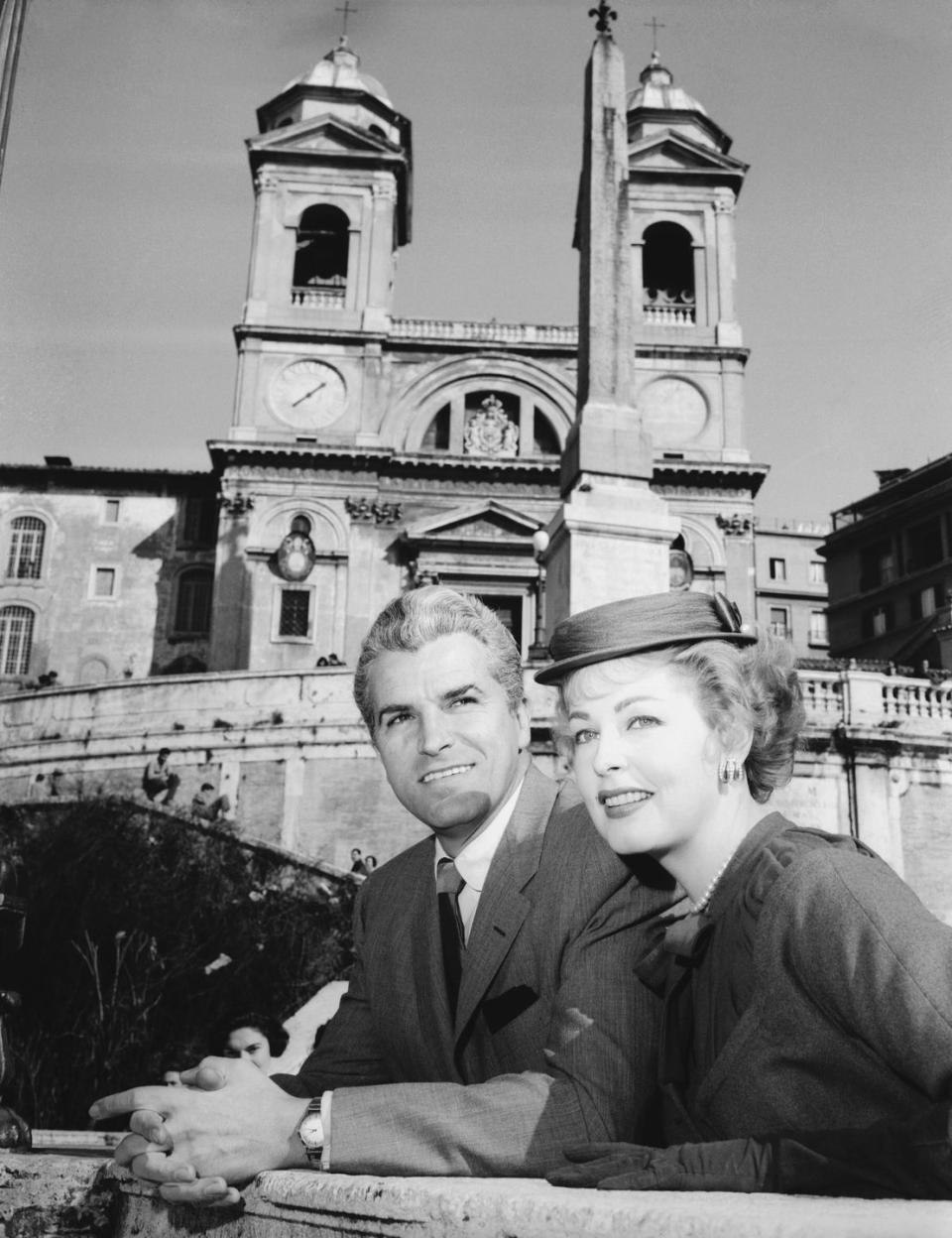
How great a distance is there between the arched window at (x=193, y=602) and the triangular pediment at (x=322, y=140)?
11930 millimetres

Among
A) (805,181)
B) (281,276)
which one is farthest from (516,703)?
(281,276)

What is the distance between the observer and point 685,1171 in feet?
5.48

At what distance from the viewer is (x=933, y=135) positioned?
211 inches

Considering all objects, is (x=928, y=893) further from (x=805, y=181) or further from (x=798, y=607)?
(x=798, y=607)

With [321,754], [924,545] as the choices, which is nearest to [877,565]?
[924,545]

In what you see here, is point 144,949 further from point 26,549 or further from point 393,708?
point 26,549

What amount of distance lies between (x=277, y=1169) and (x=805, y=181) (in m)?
5.81

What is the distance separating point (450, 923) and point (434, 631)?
0.68 meters

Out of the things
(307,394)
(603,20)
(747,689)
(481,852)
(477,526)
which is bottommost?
(481,852)

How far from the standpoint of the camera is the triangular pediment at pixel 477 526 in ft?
101

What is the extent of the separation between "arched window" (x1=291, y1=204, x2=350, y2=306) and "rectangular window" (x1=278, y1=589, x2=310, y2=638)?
827 cm

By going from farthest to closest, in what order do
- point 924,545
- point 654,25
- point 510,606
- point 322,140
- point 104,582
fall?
point 924,545, point 104,582, point 322,140, point 510,606, point 654,25

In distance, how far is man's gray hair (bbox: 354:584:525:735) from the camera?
2.79 metres

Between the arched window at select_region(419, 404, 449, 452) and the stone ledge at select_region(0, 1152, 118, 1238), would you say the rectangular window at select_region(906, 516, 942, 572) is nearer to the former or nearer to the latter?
the arched window at select_region(419, 404, 449, 452)
